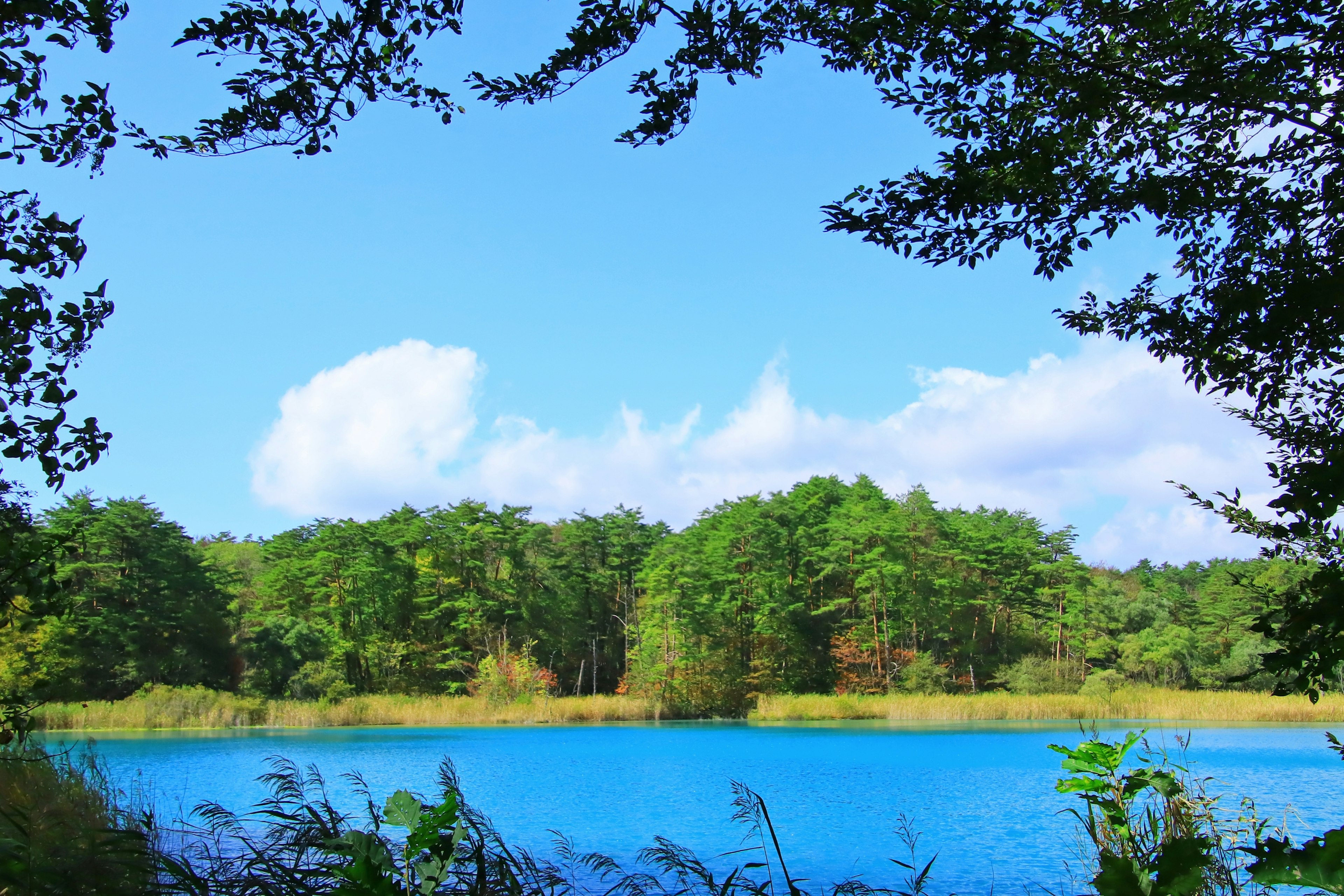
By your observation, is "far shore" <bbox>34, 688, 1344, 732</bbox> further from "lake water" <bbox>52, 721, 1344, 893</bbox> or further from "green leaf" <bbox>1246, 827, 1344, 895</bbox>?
"green leaf" <bbox>1246, 827, 1344, 895</bbox>

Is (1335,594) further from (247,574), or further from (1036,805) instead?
(247,574)

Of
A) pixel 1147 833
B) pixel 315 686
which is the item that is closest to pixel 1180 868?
pixel 1147 833

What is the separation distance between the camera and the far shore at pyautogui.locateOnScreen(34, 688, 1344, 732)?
2378cm

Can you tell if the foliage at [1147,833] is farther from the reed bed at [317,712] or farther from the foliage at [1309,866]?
the reed bed at [317,712]

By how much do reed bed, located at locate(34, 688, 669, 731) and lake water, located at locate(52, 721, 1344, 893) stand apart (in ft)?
4.03

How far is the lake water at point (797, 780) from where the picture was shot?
884cm

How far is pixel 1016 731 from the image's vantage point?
22625 mm

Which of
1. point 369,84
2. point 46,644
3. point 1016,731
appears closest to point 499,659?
point 46,644

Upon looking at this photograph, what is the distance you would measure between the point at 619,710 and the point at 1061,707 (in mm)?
13226

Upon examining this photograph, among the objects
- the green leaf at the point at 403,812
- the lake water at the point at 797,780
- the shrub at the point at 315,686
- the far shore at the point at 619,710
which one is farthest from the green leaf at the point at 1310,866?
the shrub at the point at 315,686

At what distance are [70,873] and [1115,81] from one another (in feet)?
10.8

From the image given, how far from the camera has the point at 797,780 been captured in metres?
14.1

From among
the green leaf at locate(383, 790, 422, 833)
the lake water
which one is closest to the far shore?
the lake water

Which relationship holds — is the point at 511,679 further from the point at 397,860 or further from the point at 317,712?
the point at 397,860
